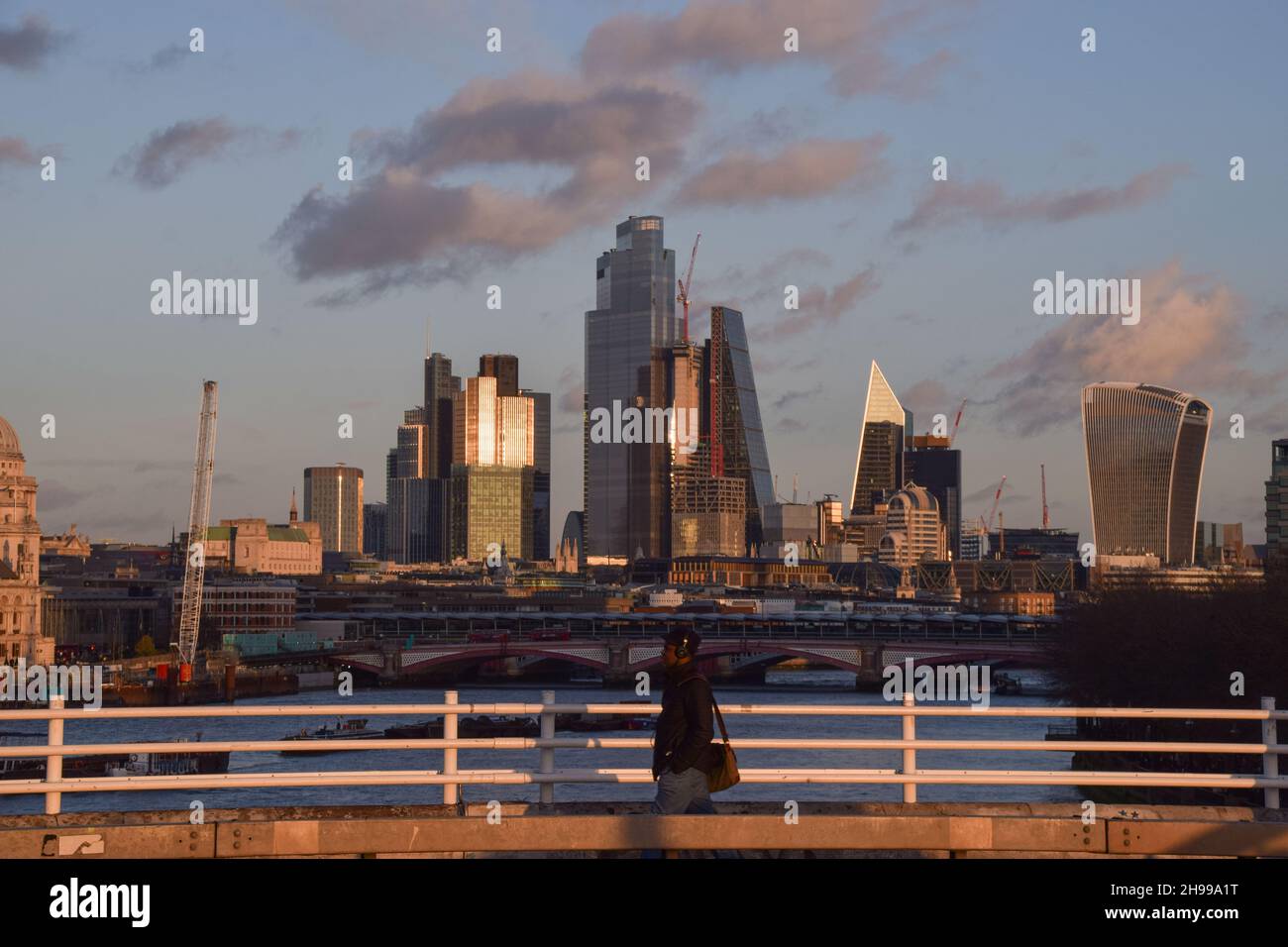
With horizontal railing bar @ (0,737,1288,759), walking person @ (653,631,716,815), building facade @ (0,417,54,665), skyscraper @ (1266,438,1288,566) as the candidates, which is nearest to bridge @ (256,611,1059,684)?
building facade @ (0,417,54,665)

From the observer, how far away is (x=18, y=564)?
135375 mm

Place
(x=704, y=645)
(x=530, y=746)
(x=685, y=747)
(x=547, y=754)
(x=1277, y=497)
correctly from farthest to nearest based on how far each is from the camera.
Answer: (x=1277, y=497), (x=704, y=645), (x=530, y=746), (x=547, y=754), (x=685, y=747)

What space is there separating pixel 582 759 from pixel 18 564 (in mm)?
97229

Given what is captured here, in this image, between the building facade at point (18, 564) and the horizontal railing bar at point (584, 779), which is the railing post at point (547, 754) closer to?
the horizontal railing bar at point (584, 779)

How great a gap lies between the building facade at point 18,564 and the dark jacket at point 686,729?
109698 millimetres

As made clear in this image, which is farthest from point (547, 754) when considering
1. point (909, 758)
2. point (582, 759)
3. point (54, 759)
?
point (582, 759)

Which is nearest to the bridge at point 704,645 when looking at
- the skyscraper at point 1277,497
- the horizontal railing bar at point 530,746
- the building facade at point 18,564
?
the building facade at point 18,564

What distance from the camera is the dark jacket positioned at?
10.9 metres

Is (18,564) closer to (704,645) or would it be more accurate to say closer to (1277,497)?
(704,645)

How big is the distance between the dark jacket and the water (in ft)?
39.8

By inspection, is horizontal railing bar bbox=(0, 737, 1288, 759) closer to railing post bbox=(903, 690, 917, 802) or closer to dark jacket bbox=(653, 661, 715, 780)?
railing post bbox=(903, 690, 917, 802)

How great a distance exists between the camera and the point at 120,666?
11212cm

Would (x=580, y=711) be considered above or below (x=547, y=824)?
above

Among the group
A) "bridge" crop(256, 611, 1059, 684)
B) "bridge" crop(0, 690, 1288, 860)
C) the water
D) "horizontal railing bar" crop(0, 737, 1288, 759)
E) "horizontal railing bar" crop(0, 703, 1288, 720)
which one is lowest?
the water
